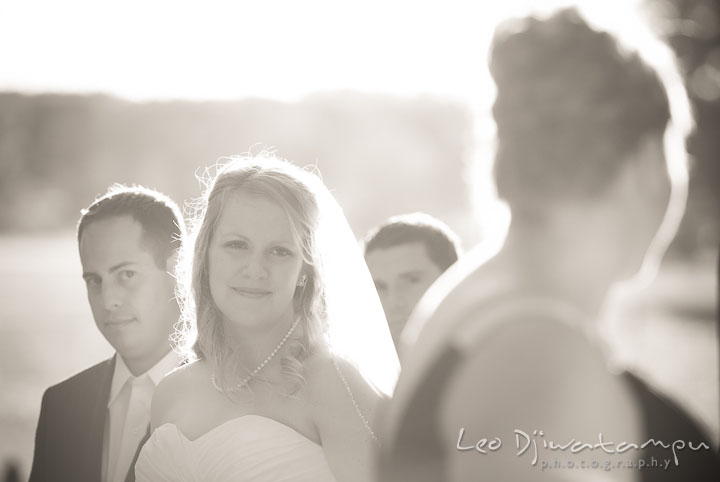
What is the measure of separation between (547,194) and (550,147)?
0.10m

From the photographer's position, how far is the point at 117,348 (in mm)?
3770

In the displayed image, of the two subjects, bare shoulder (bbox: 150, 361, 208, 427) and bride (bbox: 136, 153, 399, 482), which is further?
bare shoulder (bbox: 150, 361, 208, 427)

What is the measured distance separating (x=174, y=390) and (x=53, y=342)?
10.4 meters

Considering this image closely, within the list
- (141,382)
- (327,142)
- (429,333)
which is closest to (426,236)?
(141,382)

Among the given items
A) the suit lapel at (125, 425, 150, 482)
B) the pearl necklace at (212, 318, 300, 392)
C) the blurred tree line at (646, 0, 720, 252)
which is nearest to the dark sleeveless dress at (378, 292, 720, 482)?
the pearl necklace at (212, 318, 300, 392)

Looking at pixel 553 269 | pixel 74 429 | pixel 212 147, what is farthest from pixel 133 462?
pixel 212 147

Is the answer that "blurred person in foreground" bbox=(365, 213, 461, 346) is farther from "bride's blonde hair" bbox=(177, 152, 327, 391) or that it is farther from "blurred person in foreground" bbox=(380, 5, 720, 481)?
"blurred person in foreground" bbox=(380, 5, 720, 481)

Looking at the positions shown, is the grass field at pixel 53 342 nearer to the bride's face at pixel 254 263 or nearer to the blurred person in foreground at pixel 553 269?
the bride's face at pixel 254 263

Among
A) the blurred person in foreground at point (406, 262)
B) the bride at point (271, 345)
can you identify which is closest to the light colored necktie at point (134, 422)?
the bride at point (271, 345)

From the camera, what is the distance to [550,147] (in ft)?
4.97

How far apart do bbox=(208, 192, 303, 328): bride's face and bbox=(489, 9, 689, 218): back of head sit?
6.26 feet

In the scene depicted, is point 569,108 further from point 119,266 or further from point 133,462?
point 133,462

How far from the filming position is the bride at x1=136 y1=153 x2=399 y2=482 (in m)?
3.11

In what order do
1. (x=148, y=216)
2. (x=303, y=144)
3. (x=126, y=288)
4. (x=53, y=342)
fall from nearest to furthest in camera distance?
(x=126, y=288)
(x=148, y=216)
(x=53, y=342)
(x=303, y=144)
